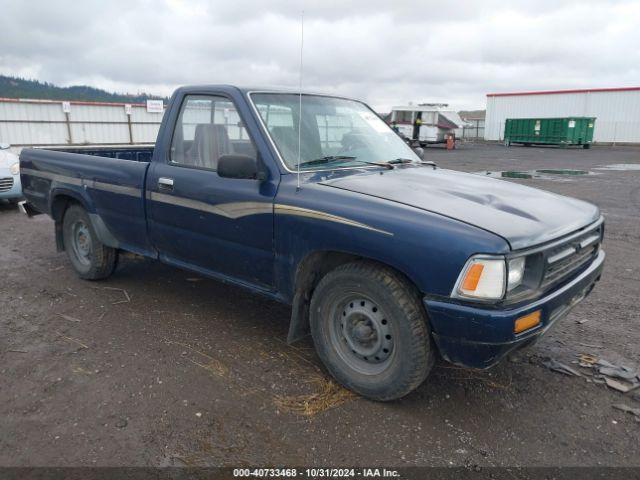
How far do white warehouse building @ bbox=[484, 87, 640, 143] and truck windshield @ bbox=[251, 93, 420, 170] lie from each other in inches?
1544

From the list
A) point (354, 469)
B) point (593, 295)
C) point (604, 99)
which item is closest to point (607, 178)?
point (593, 295)

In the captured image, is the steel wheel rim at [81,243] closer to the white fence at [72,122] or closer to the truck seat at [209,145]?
the truck seat at [209,145]

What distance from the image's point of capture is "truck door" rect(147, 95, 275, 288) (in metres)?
3.49

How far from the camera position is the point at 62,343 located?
386 cm

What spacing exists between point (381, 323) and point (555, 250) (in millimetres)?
1073

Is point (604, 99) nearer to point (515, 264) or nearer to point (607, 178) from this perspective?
point (607, 178)

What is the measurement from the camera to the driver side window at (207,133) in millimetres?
3758

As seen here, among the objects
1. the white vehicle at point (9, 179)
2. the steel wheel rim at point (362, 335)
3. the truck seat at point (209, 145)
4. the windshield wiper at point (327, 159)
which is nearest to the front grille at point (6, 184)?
the white vehicle at point (9, 179)

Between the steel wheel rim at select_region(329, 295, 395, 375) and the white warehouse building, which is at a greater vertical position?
the white warehouse building

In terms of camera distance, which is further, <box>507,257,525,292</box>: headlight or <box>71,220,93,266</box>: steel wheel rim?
<box>71,220,93,266</box>: steel wheel rim

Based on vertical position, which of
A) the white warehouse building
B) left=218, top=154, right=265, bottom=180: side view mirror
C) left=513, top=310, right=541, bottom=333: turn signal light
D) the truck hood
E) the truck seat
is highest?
the white warehouse building

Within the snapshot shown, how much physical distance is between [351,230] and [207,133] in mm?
1695

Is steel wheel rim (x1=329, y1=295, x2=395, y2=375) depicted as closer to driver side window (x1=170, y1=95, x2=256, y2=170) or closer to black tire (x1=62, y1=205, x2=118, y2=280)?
driver side window (x1=170, y1=95, x2=256, y2=170)

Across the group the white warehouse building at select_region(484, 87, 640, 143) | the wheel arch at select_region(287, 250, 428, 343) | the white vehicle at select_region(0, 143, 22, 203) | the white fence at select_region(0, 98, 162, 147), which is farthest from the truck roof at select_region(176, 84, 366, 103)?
the white warehouse building at select_region(484, 87, 640, 143)
